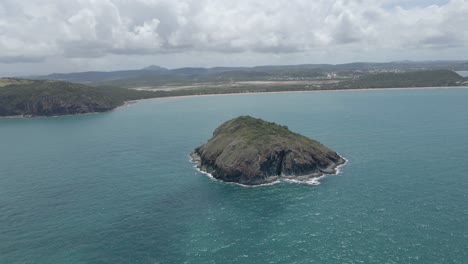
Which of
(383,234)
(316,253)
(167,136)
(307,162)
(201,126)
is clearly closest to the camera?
(316,253)

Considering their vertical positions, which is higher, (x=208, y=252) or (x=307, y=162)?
Result: (x=307, y=162)

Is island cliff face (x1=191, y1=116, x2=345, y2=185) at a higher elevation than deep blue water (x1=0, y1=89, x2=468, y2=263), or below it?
higher

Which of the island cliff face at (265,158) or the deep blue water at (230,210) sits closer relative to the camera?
the deep blue water at (230,210)

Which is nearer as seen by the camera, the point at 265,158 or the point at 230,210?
the point at 230,210

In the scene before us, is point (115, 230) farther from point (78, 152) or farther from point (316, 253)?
point (78, 152)

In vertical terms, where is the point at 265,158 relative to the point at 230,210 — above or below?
above

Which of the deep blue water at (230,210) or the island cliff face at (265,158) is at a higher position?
the island cliff face at (265,158)

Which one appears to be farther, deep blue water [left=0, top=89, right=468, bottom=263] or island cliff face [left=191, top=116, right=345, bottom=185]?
island cliff face [left=191, top=116, right=345, bottom=185]

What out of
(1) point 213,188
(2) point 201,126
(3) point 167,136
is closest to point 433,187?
(1) point 213,188
